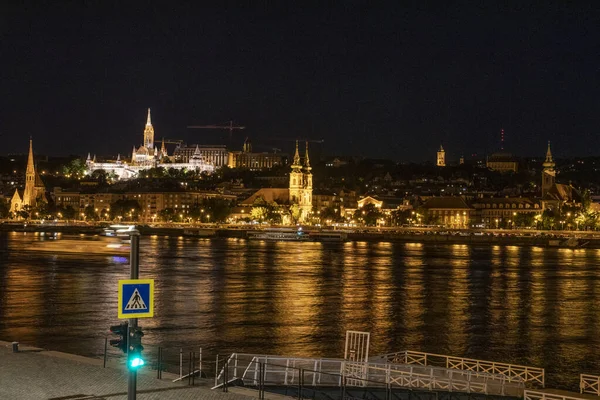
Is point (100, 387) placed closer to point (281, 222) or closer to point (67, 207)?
point (281, 222)

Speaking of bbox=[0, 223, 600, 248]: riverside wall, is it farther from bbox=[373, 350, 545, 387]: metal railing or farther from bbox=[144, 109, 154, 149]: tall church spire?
bbox=[144, 109, 154, 149]: tall church spire

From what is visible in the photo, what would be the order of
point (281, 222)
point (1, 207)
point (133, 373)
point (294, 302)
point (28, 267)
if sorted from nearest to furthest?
point (133, 373), point (294, 302), point (28, 267), point (281, 222), point (1, 207)

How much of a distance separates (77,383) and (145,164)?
133m

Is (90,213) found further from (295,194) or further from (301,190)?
(301,190)

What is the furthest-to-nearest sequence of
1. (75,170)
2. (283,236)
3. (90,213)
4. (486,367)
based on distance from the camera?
(75,170)
(90,213)
(283,236)
(486,367)

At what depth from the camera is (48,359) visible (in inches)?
340

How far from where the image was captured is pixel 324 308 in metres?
20.4

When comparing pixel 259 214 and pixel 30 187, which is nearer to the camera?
pixel 259 214

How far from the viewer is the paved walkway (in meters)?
7.12

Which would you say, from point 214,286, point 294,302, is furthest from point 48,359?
point 214,286

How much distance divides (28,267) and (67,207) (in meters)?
66.7

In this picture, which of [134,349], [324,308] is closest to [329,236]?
[324,308]

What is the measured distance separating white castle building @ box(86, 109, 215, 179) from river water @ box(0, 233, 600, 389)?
9908 cm

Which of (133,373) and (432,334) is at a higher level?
(133,373)
